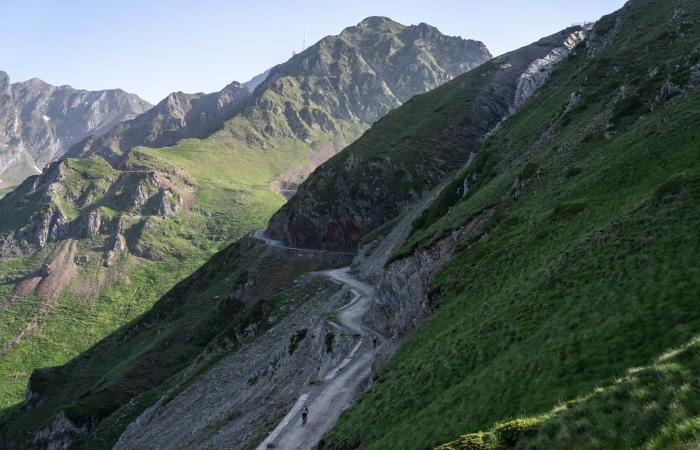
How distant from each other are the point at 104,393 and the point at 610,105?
10762cm

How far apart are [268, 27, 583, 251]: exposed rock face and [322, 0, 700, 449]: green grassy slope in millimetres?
75279

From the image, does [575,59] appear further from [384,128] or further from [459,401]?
[459,401]

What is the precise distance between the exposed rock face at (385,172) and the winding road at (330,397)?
2917 inches

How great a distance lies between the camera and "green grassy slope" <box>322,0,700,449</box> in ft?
84.4

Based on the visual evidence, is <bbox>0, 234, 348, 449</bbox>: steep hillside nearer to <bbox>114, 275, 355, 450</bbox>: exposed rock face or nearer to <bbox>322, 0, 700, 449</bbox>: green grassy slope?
<bbox>114, 275, 355, 450</bbox>: exposed rock face

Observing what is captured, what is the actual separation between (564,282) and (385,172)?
118m

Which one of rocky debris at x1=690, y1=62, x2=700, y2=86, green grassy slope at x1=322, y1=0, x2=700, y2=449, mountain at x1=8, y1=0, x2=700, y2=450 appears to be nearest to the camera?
mountain at x1=8, y1=0, x2=700, y2=450

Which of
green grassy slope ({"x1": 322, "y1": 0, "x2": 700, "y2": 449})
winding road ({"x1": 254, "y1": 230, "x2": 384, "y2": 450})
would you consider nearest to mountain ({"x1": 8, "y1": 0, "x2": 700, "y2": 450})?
green grassy slope ({"x1": 322, "y1": 0, "x2": 700, "y2": 449})

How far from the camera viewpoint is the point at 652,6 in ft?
382

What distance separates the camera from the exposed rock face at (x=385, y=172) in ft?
474

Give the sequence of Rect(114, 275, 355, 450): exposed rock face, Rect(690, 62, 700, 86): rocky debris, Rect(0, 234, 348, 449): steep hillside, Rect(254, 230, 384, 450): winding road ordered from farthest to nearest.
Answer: Rect(0, 234, 348, 449): steep hillside, Rect(690, 62, 700, 86): rocky debris, Rect(114, 275, 355, 450): exposed rock face, Rect(254, 230, 384, 450): winding road

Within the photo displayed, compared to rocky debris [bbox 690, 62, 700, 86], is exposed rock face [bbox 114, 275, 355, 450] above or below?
below

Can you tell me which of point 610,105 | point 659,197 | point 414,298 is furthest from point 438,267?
point 610,105

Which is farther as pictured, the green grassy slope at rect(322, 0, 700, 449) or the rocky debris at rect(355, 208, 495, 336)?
the rocky debris at rect(355, 208, 495, 336)
